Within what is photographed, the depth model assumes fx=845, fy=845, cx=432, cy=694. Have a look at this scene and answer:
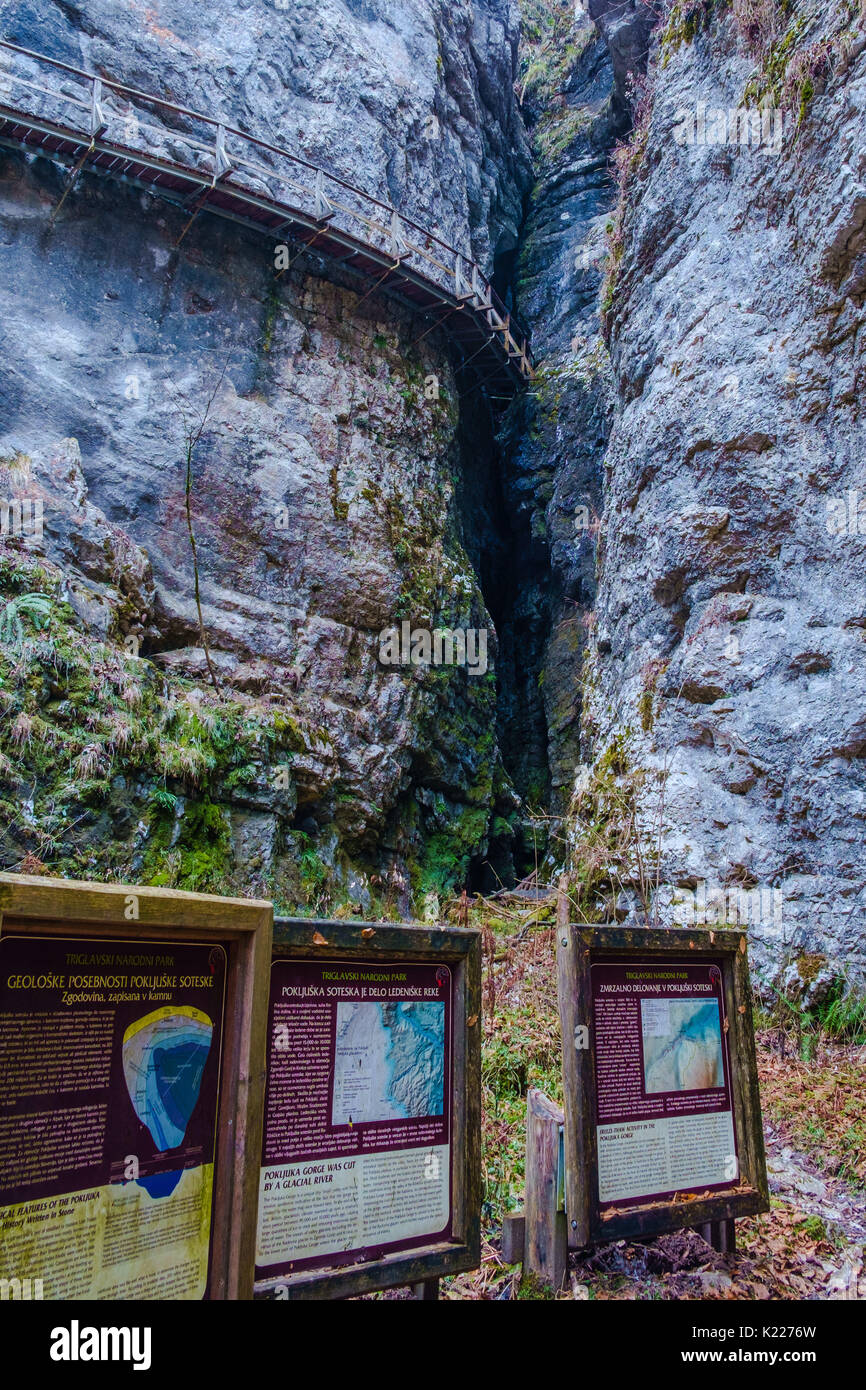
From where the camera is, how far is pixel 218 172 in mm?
12844

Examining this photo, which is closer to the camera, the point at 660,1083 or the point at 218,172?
the point at 660,1083

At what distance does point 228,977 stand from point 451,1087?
39.6 inches

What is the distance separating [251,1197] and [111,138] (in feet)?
50.8

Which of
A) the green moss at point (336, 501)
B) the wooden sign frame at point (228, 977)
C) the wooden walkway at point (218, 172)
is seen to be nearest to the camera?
the wooden sign frame at point (228, 977)

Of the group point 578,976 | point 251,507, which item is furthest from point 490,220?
point 578,976

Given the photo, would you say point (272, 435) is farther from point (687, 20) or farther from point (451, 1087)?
point (451, 1087)

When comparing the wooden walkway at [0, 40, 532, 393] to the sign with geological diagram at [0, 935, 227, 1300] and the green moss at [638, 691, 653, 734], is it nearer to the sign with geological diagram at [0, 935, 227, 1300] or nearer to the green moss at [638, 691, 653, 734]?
the green moss at [638, 691, 653, 734]

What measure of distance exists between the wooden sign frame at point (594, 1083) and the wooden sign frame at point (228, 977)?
1.29 metres

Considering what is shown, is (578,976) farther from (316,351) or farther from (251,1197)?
(316,351)

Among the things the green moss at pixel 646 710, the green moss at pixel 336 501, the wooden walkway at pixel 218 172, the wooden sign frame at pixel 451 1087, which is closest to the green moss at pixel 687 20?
the wooden walkway at pixel 218 172

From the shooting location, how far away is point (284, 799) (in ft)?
39.2

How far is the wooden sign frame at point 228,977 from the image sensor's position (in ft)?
7.05

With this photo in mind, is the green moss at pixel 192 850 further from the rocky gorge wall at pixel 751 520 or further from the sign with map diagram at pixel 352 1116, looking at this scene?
the sign with map diagram at pixel 352 1116

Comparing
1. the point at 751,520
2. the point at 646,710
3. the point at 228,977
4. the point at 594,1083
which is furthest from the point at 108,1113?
the point at 751,520
